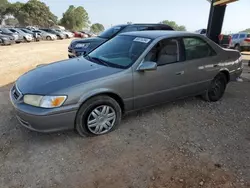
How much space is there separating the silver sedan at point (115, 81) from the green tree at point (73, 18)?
73.2m

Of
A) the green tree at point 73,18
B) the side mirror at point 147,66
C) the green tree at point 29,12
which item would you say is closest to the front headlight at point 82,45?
the side mirror at point 147,66

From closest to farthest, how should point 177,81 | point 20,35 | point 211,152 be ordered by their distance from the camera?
point 211,152, point 177,81, point 20,35

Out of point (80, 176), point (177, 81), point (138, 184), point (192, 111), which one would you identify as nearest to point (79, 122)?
point (80, 176)

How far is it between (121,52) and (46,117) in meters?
1.65

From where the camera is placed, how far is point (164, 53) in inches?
142

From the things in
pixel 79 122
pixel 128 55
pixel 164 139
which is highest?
pixel 128 55

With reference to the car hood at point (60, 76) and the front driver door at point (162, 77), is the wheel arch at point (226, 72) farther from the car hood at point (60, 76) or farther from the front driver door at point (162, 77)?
the car hood at point (60, 76)

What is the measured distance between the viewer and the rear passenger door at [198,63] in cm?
388

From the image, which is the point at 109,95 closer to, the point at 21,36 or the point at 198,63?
the point at 198,63

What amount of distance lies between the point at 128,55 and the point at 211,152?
1.88 meters

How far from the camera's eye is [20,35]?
22.1 metres

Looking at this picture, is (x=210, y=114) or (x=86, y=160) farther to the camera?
(x=210, y=114)

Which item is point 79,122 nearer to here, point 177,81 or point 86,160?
point 86,160

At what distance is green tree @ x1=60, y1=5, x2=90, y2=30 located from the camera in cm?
7194
